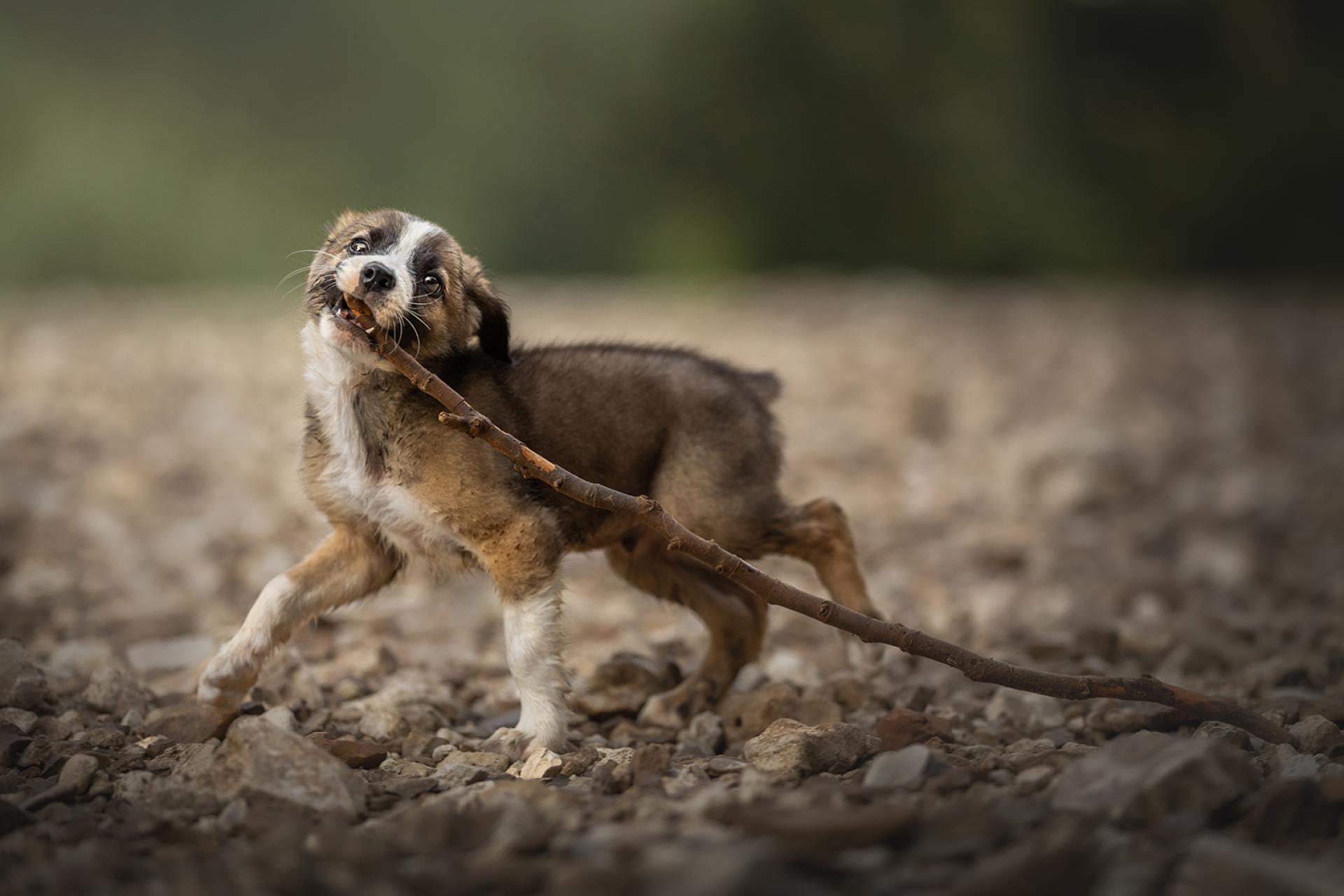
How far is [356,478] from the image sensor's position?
4.71 meters

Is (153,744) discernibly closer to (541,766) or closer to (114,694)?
(114,694)

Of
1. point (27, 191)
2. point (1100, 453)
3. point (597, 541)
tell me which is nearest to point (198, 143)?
point (27, 191)

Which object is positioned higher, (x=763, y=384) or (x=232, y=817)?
(x=763, y=384)

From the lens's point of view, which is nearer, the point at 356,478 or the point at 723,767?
the point at 723,767

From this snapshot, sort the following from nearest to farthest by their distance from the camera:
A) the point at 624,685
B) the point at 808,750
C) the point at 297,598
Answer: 1. the point at 808,750
2. the point at 297,598
3. the point at 624,685

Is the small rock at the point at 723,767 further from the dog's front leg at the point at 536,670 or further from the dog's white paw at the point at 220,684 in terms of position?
the dog's white paw at the point at 220,684

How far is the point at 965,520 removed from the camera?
8.77 metres

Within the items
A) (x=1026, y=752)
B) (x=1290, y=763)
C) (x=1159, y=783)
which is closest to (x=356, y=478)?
(x=1026, y=752)

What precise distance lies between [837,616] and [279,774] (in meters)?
1.82

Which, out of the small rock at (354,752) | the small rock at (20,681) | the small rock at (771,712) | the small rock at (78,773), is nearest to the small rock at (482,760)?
the small rock at (354,752)

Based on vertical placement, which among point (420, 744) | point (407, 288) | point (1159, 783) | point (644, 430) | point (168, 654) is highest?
point (407, 288)

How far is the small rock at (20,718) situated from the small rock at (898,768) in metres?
2.87

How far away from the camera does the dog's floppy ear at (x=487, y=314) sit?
4.87 meters

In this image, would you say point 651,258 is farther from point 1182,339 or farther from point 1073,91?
point 1182,339
